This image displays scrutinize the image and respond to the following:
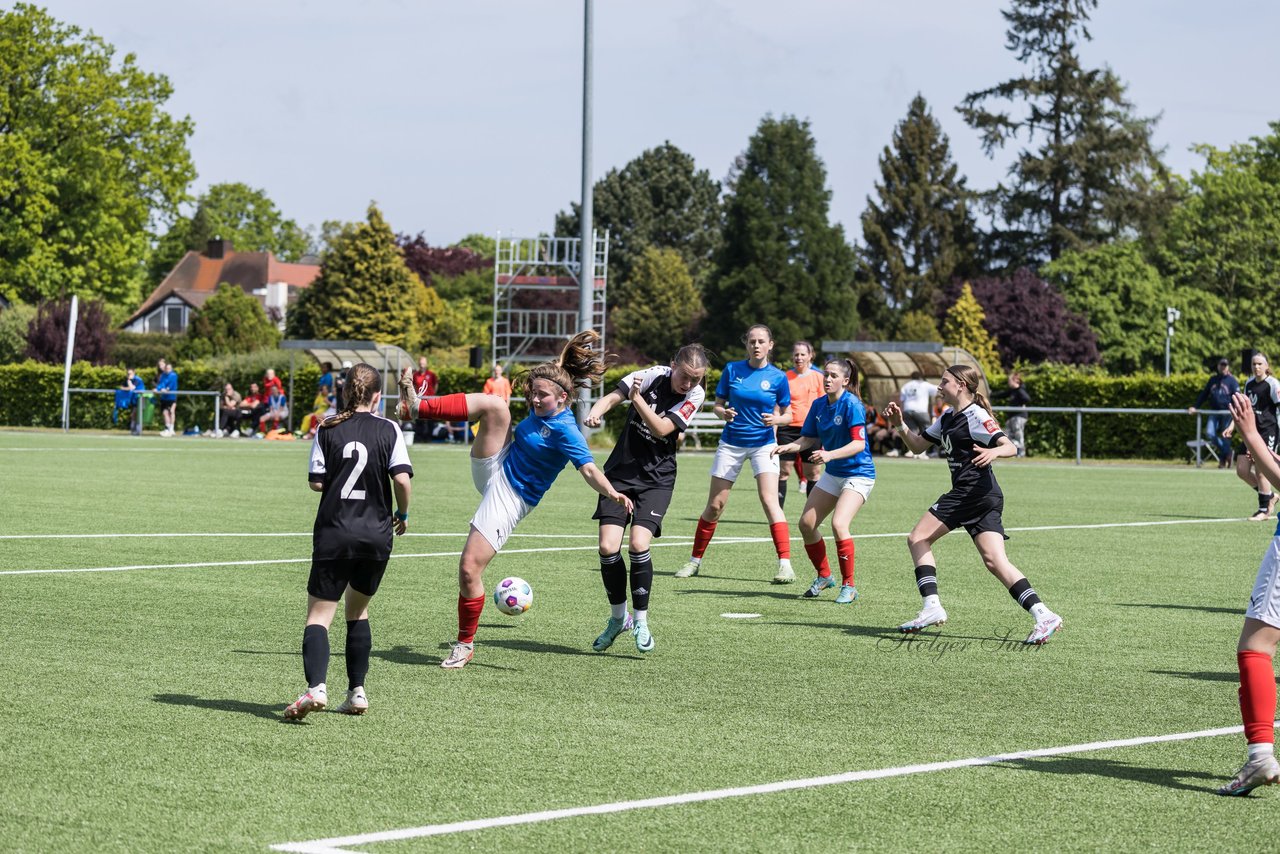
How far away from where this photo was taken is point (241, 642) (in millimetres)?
9328

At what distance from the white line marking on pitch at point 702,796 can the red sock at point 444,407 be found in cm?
327

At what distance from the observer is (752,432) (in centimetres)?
1373

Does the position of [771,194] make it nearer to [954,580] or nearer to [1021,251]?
[1021,251]

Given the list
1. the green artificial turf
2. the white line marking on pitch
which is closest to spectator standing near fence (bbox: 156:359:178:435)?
the green artificial turf

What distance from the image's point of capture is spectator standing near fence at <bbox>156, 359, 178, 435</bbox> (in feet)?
145

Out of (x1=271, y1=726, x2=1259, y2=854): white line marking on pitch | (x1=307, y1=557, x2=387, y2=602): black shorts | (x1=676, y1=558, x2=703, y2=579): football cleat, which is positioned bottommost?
(x1=271, y1=726, x2=1259, y2=854): white line marking on pitch

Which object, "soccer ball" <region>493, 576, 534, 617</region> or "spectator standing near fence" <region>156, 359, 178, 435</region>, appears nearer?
"soccer ball" <region>493, 576, 534, 617</region>

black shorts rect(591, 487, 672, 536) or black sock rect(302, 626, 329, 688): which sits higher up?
black shorts rect(591, 487, 672, 536)

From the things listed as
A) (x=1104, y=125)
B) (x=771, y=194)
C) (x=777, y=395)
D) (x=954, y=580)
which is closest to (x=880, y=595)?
(x=954, y=580)

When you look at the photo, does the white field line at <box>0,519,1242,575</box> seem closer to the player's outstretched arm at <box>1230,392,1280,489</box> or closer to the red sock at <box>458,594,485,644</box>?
the red sock at <box>458,594,485,644</box>

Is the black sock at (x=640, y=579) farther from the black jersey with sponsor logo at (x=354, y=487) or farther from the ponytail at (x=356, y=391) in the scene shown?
the ponytail at (x=356, y=391)

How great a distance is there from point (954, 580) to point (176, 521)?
8333mm

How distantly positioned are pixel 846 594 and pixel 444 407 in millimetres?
4319

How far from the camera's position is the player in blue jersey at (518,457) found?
28.7ft
